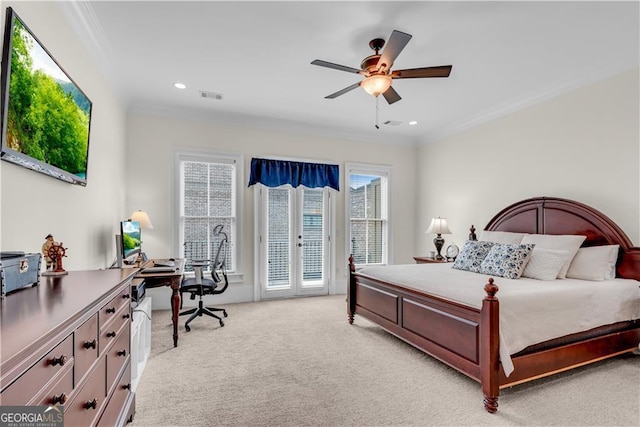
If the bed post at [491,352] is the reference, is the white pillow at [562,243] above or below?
above

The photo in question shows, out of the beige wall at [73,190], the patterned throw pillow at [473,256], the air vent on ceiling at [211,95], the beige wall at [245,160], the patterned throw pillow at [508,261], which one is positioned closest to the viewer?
the beige wall at [73,190]

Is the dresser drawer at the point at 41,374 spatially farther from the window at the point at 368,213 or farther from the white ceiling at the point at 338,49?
the window at the point at 368,213

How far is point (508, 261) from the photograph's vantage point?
3.32 metres

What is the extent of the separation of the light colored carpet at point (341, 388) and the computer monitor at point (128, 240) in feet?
3.13

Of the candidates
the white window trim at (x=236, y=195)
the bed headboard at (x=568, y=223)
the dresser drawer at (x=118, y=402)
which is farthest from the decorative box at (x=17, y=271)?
the bed headboard at (x=568, y=223)

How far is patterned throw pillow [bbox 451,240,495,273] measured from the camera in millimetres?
3688

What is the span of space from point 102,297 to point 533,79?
4431mm

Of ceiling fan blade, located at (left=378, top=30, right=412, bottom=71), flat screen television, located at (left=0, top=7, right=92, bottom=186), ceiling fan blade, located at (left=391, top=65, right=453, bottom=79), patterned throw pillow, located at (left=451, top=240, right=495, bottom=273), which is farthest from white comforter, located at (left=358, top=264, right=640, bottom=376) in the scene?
flat screen television, located at (left=0, top=7, right=92, bottom=186)

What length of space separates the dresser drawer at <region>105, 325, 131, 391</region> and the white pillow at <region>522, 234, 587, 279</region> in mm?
3693

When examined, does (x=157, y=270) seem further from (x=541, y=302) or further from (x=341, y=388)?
(x=541, y=302)

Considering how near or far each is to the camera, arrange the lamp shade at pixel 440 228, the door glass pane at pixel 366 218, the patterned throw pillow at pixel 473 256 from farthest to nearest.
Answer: the door glass pane at pixel 366 218
the lamp shade at pixel 440 228
the patterned throw pillow at pixel 473 256

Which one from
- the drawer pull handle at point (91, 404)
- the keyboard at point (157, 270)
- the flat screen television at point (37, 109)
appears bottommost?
the drawer pull handle at point (91, 404)

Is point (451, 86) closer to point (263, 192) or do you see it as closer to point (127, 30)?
point (263, 192)

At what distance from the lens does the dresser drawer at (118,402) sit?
1534 millimetres
